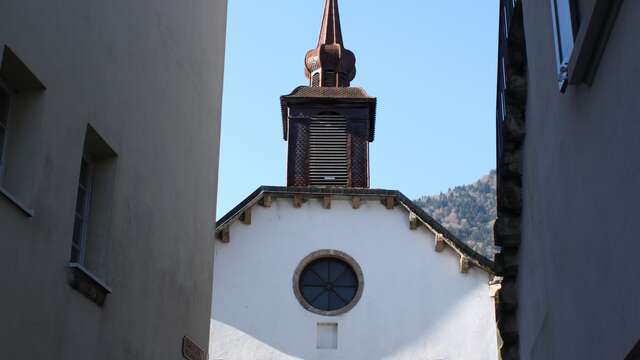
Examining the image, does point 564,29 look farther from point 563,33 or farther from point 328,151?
point 328,151

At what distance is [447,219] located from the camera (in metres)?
187

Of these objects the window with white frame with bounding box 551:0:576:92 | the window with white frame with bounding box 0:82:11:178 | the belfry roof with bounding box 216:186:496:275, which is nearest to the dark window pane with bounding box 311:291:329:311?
the belfry roof with bounding box 216:186:496:275

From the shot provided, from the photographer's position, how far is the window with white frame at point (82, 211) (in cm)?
873

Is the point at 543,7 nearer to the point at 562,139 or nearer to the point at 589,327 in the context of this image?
the point at 562,139

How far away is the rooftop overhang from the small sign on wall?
1524cm

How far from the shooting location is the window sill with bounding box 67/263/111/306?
8031mm

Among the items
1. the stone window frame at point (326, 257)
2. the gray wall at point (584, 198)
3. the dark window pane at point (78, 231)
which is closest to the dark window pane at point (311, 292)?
the stone window frame at point (326, 257)

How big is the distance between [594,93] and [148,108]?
5801 millimetres

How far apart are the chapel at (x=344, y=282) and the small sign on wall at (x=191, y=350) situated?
32.9ft

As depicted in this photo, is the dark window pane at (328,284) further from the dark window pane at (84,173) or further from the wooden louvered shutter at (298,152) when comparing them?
the dark window pane at (84,173)

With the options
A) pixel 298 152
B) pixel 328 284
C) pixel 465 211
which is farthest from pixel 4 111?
pixel 465 211

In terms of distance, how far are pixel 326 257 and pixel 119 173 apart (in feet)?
48.4

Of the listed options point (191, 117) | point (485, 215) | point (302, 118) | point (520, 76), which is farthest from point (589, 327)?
point (485, 215)

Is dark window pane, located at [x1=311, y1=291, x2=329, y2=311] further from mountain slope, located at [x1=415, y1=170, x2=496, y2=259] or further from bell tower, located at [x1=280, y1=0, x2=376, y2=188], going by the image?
mountain slope, located at [x1=415, y1=170, x2=496, y2=259]
